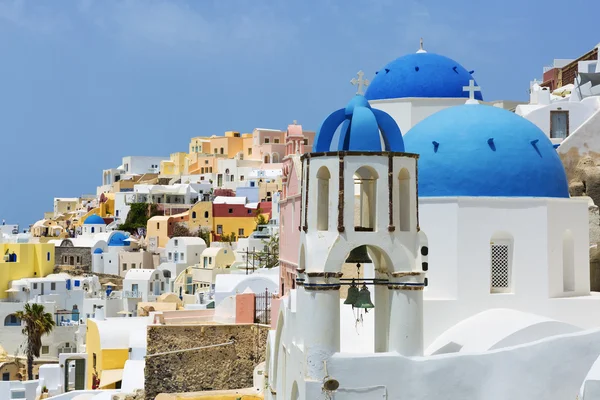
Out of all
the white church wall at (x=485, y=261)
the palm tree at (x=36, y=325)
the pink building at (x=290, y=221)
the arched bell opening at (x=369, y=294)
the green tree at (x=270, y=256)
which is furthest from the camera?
the green tree at (x=270, y=256)

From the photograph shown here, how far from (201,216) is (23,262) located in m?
13.7

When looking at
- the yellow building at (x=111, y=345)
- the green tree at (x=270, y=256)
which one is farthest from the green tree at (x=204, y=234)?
the yellow building at (x=111, y=345)

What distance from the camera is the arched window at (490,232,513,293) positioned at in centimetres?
1386

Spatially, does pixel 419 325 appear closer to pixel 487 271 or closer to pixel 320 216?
pixel 320 216

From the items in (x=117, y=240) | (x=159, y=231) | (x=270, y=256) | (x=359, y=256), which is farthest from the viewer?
(x=159, y=231)

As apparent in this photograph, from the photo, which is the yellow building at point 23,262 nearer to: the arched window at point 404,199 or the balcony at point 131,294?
the balcony at point 131,294

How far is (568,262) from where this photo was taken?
47.9 ft

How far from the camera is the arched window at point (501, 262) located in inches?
546

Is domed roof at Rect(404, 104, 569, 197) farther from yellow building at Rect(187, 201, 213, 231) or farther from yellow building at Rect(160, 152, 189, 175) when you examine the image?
yellow building at Rect(160, 152, 189, 175)

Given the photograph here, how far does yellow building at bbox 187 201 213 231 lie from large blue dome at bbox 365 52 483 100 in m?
42.4

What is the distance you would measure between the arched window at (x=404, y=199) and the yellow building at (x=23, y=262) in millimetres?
41130

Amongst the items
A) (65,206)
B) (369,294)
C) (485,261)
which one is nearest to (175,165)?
(65,206)

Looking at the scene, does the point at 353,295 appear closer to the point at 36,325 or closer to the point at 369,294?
the point at 369,294

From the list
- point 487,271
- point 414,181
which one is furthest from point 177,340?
point 414,181
